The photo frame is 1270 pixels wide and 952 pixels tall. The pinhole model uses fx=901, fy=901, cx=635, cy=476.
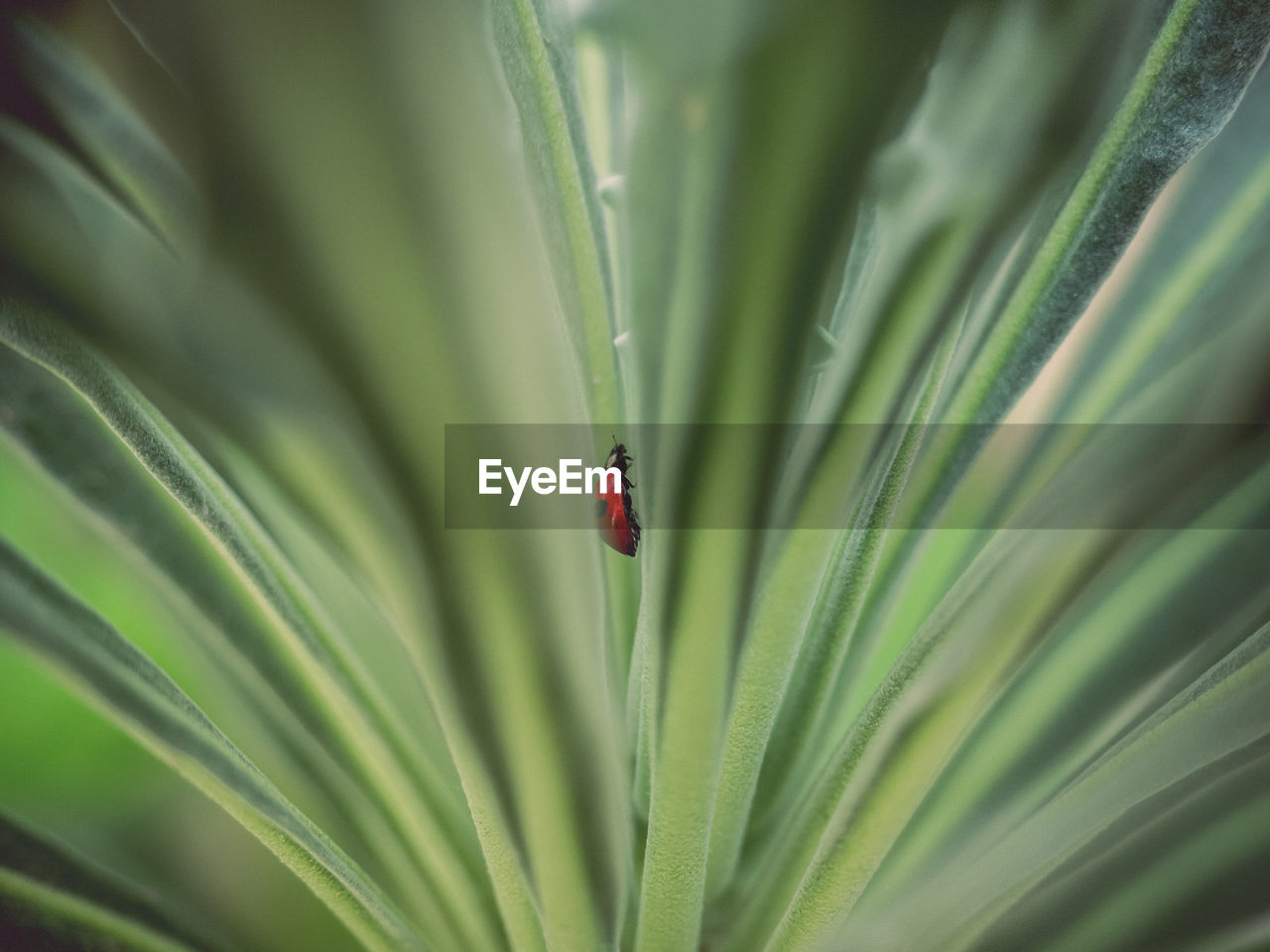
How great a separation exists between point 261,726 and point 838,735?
0.59 feet

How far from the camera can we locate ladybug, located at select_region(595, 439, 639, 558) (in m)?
0.24

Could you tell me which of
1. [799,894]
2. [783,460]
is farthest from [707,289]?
[799,894]

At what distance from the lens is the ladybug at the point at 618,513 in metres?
0.24

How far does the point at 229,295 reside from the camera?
0.18 m

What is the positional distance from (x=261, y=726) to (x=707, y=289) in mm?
201

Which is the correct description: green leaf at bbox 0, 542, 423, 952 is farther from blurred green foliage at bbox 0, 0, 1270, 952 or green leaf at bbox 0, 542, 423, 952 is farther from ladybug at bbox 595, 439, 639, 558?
ladybug at bbox 595, 439, 639, 558

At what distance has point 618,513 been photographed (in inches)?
10.0

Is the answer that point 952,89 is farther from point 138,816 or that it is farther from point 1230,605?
point 138,816

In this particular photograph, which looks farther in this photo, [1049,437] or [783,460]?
[1049,437]

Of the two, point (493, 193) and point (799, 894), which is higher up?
point (493, 193)

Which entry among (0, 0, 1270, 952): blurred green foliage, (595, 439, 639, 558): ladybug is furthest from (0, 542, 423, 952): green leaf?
(595, 439, 639, 558): ladybug

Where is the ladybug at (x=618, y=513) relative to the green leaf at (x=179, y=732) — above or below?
above

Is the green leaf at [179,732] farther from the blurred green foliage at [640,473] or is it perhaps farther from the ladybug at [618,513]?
the ladybug at [618,513]

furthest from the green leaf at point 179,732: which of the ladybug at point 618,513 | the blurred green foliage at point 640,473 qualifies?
the ladybug at point 618,513
